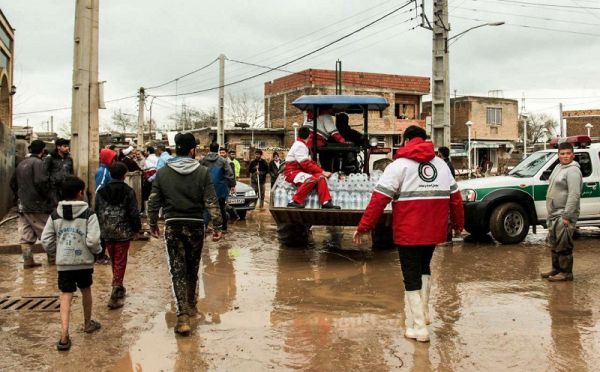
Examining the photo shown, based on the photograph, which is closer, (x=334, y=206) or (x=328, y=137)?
(x=334, y=206)

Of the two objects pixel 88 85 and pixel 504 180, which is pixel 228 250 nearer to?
pixel 88 85

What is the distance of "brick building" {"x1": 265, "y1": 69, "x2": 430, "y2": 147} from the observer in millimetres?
43906

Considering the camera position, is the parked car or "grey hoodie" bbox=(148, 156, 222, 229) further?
the parked car

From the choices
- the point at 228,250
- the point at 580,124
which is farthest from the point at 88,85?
the point at 580,124

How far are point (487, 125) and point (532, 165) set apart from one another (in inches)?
1654

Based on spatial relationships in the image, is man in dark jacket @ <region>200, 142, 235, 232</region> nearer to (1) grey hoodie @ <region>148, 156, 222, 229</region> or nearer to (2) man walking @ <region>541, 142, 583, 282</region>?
(1) grey hoodie @ <region>148, 156, 222, 229</region>

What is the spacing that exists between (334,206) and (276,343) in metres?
3.94

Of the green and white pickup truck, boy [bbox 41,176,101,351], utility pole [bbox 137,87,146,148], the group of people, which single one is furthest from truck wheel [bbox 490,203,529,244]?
utility pole [bbox 137,87,146,148]

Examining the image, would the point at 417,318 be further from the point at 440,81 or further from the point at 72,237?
the point at 440,81

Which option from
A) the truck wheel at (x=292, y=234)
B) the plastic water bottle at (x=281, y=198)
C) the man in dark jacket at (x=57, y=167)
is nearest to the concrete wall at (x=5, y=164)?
the man in dark jacket at (x=57, y=167)

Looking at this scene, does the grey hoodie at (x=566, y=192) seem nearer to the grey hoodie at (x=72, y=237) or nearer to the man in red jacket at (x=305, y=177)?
the man in red jacket at (x=305, y=177)

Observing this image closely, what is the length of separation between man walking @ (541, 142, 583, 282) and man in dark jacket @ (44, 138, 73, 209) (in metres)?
7.03

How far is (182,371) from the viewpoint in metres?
4.55

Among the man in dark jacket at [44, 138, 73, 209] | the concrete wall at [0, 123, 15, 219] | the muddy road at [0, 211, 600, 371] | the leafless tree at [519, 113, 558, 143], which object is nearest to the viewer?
the muddy road at [0, 211, 600, 371]
